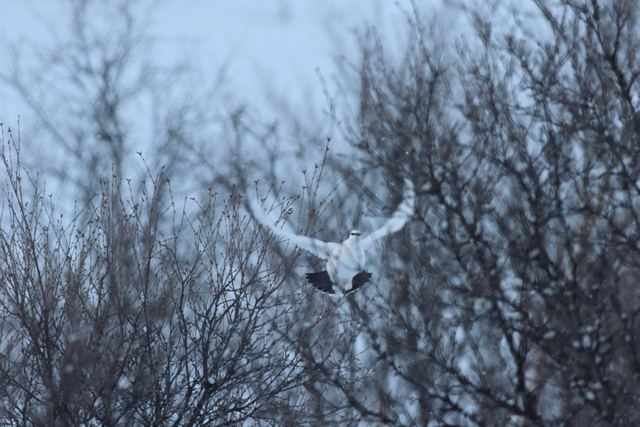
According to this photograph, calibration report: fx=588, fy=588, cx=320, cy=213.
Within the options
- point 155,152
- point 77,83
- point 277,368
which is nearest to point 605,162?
point 277,368

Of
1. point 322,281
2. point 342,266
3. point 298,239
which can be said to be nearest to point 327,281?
point 322,281

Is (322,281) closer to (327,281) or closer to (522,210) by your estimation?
(327,281)

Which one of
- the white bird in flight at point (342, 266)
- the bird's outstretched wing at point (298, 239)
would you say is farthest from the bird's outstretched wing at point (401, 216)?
the bird's outstretched wing at point (298, 239)

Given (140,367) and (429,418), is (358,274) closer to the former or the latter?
Result: (140,367)

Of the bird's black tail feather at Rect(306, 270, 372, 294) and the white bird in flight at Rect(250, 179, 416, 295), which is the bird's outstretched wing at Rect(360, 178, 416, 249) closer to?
the white bird in flight at Rect(250, 179, 416, 295)

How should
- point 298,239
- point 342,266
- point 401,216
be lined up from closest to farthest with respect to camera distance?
point 298,239 → point 342,266 → point 401,216

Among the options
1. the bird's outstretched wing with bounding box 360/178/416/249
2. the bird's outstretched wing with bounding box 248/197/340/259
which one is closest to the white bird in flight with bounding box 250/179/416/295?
the bird's outstretched wing with bounding box 248/197/340/259

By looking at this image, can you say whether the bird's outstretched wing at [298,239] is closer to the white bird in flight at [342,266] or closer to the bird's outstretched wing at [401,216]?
the white bird in flight at [342,266]

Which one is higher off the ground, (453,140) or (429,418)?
(453,140)

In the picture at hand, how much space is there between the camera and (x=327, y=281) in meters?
5.98

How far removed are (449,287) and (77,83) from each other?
30.2 feet

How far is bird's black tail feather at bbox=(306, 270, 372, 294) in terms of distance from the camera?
5.68 meters

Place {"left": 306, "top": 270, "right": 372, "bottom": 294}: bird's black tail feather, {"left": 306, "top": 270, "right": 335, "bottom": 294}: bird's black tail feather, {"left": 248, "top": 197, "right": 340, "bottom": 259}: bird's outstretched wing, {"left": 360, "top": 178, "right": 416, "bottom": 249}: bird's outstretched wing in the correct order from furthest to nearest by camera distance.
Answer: {"left": 360, "top": 178, "right": 416, "bottom": 249}: bird's outstretched wing → {"left": 306, "top": 270, "right": 335, "bottom": 294}: bird's black tail feather → {"left": 306, "top": 270, "right": 372, "bottom": 294}: bird's black tail feather → {"left": 248, "top": 197, "right": 340, "bottom": 259}: bird's outstretched wing

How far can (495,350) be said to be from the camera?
666cm
